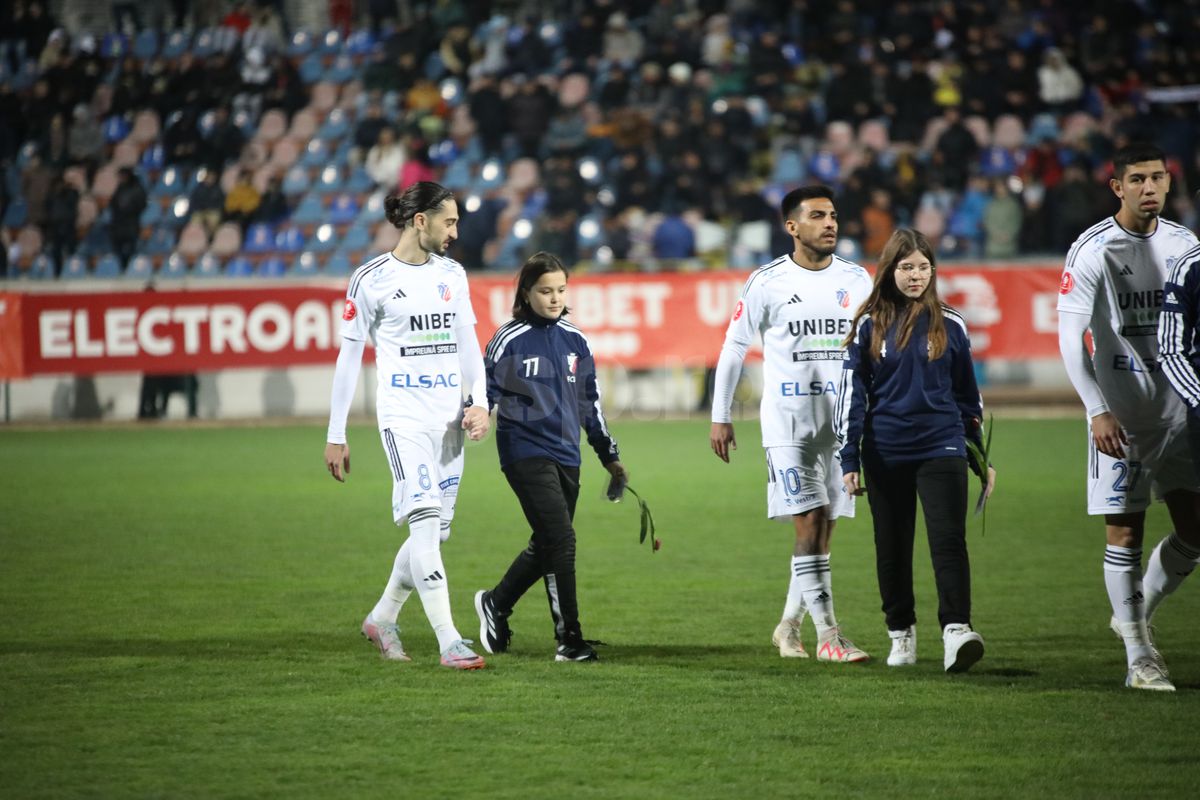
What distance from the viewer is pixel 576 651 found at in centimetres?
744

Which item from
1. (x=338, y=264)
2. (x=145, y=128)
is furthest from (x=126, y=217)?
(x=145, y=128)

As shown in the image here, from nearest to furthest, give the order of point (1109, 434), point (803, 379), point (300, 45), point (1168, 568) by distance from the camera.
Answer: point (1109, 434), point (1168, 568), point (803, 379), point (300, 45)

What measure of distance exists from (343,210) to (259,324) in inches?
167

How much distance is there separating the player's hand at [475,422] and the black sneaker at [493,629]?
3.28 feet

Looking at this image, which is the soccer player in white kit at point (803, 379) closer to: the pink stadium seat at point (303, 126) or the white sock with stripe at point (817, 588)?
the white sock with stripe at point (817, 588)

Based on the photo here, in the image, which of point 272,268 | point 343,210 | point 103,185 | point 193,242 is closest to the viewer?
point 272,268

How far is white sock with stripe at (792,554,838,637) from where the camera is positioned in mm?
7574

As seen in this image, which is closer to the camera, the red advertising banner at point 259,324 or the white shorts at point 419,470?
the white shorts at point 419,470

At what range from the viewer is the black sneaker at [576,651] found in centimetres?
744

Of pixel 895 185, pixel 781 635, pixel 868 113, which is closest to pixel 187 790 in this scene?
pixel 781 635

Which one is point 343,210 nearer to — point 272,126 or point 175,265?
point 175,265

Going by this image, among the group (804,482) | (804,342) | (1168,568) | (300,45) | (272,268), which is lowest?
(1168,568)

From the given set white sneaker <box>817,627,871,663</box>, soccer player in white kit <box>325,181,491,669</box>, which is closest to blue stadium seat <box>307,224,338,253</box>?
soccer player in white kit <box>325,181,491,669</box>

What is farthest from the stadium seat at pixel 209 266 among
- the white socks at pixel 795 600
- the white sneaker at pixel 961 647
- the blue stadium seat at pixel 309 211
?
the white sneaker at pixel 961 647
